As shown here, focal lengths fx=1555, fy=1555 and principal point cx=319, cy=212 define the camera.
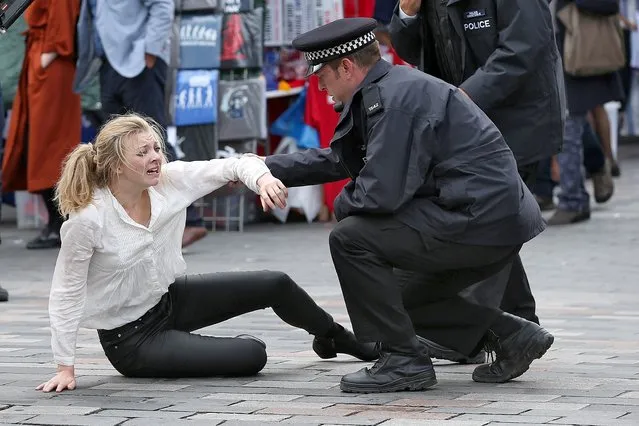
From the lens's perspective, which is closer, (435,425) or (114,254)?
(435,425)

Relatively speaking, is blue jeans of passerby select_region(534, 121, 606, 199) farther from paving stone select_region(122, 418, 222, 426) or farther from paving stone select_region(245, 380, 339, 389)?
paving stone select_region(122, 418, 222, 426)

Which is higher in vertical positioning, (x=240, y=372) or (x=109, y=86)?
(x=109, y=86)

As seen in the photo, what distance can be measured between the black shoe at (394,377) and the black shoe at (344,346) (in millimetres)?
615

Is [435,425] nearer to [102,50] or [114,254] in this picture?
[114,254]

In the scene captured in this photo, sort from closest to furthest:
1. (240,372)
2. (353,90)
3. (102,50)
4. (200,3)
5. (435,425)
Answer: (435,425) < (353,90) < (240,372) < (102,50) < (200,3)

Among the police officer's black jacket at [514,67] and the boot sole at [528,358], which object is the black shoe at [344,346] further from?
the police officer's black jacket at [514,67]

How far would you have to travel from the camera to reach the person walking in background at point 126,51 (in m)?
9.98

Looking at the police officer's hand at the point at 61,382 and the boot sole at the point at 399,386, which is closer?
the boot sole at the point at 399,386

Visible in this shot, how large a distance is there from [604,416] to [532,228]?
2.67ft

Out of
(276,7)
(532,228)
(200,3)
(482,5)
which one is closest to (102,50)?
(200,3)

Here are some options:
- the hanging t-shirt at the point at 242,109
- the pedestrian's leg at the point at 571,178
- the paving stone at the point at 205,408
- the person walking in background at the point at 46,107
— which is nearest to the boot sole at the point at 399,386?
the paving stone at the point at 205,408

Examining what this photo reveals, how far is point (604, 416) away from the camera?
457 cm

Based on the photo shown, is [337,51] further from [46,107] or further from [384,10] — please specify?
[384,10]

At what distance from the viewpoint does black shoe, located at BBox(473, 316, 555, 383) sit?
5.27 m
